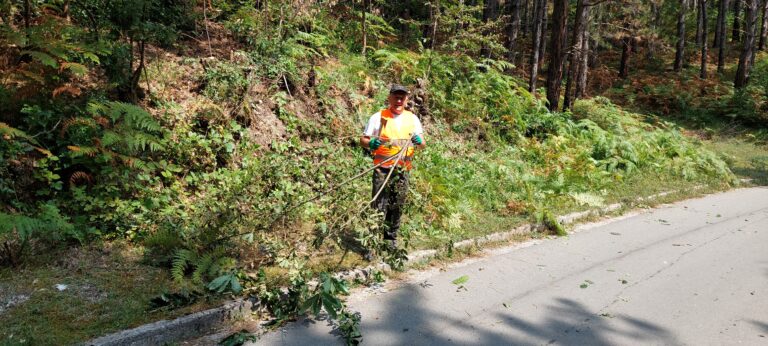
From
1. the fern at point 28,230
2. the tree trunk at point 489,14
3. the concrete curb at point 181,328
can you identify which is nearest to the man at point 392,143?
the concrete curb at point 181,328

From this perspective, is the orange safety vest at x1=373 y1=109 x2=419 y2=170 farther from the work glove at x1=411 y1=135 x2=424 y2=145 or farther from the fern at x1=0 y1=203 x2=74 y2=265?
the fern at x1=0 y1=203 x2=74 y2=265

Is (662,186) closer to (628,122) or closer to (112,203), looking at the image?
(628,122)

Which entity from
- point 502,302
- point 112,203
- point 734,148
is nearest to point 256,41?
point 112,203

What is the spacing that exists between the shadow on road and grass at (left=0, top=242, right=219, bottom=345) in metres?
1.75

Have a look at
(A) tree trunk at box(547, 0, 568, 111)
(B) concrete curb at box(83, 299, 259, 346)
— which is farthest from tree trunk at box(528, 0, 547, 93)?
(B) concrete curb at box(83, 299, 259, 346)

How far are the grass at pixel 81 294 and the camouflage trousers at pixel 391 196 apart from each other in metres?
2.31

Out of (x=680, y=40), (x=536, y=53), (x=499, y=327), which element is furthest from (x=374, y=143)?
(x=680, y=40)

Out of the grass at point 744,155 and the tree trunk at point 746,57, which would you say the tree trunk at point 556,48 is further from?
the tree trunk at point 746,57

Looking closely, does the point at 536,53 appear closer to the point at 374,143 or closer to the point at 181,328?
the point at 374,143

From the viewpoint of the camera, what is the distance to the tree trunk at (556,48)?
14.4 m

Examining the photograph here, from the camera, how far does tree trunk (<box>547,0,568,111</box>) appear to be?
47.3 ft

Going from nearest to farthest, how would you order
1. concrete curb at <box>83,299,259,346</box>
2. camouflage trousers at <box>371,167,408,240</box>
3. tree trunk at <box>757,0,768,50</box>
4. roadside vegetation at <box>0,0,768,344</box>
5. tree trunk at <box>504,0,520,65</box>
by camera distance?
concrete curb at <box>83,299,259,346</box>, roadside vegetation at <box>0,0,768,344</box>, camouflage trousers at <box>371,167,408,240</box>, tree trunk at <box>504,0,520,65</box>, tree trunk at <box>757,0,768,50</box>

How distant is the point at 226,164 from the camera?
7.42 m

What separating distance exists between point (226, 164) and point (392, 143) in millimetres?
3030
